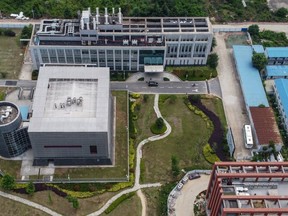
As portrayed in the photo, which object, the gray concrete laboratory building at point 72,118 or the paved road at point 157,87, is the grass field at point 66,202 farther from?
the paved road at point 157,87

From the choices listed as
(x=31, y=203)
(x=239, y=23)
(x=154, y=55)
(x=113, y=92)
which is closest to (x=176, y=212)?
(x=31, y=203)

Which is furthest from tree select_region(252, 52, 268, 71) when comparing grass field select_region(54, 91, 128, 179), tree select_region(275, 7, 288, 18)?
grass field select_region(54, 91, 128, 179)

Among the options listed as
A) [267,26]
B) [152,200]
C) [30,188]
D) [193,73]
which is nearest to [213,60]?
[193,73]

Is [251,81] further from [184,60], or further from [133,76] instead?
[133,76]

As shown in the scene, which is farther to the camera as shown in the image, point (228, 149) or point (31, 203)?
point (228, 149)

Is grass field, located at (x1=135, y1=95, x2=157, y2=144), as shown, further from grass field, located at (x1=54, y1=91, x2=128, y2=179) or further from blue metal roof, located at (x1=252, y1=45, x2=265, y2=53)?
blue metal roof, located at (x1=252, y1=45, x2=265, y2=53)

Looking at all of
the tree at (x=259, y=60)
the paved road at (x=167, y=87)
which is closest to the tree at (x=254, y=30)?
the tree at (x=259, y=60)
